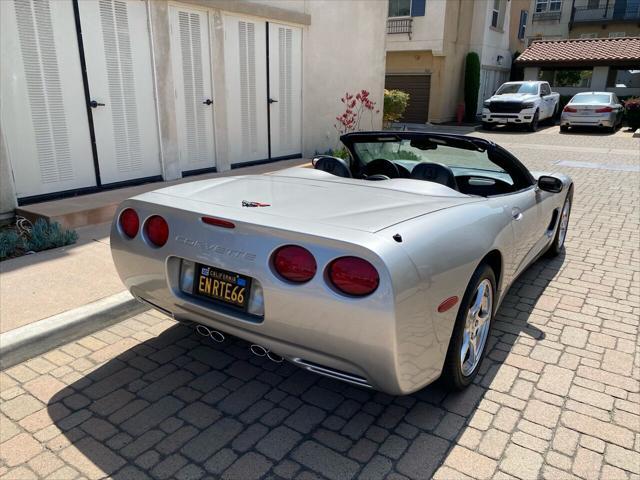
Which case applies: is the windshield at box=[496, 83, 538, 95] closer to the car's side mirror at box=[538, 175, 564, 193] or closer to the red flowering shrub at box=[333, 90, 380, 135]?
the red flowering shrub at box=[333, 90, 380, 135]

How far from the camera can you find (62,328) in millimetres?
3492

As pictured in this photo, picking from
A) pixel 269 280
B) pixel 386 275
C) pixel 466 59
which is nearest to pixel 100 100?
pixel 269 280

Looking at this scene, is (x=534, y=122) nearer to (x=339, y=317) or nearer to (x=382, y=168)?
(x=382, y=168)

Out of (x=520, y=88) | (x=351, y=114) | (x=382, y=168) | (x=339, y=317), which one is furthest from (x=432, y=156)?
(x=520, y=88)

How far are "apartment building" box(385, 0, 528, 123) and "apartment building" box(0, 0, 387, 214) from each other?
1232 centimetres

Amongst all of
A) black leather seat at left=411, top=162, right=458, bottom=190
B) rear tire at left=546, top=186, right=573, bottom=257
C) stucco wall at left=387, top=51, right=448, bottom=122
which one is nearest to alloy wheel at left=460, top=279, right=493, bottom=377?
black leather seat at left=411, top=162, right=458, bottom=190

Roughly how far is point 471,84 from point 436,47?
3.13 meters

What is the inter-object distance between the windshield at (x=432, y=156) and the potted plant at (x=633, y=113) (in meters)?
21.5

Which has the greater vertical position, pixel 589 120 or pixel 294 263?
pixel 294 263

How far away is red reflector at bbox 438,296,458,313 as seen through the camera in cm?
241

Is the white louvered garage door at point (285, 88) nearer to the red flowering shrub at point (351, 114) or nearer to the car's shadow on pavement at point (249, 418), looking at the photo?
the red flowering shrub at point (351, 114)

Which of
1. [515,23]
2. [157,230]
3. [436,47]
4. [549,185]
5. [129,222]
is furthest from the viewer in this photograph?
[515,23]

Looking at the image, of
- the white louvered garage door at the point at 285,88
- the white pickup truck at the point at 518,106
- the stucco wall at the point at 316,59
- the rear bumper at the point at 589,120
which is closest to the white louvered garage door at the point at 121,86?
the stucco wall at the point at 316,59

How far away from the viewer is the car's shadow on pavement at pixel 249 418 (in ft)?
7.81
